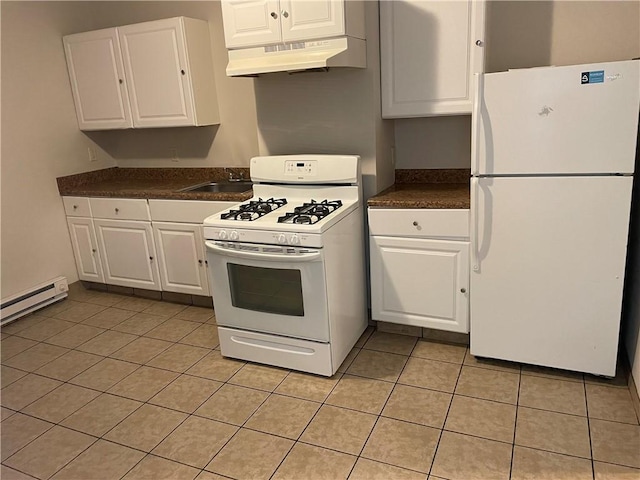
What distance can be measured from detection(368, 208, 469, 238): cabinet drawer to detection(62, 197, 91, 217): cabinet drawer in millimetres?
2350

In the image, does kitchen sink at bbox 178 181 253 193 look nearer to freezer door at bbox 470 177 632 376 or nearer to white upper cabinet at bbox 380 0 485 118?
white upper cabinet at bbox 380 0 485 118

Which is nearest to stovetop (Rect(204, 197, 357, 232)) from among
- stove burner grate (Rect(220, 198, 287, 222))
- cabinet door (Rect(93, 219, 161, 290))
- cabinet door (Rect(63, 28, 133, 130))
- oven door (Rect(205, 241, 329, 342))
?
stove burner grate (Rect(220, 198, 287, 222))

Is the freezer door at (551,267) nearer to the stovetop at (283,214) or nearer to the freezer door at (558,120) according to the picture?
the freezer door at (558,120)

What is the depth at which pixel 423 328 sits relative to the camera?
3002mm

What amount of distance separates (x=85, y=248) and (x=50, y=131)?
946 millimetres

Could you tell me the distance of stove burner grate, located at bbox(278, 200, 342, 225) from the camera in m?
2.56

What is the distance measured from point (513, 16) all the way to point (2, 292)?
3.87m

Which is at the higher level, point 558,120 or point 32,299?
point 558,120

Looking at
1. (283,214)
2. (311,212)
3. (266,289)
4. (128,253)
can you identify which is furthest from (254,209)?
(128,253)

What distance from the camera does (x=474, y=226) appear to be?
8.14 ft

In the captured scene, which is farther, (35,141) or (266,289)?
(35,141)

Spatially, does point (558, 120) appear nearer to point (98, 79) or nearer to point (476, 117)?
point (476, 117)

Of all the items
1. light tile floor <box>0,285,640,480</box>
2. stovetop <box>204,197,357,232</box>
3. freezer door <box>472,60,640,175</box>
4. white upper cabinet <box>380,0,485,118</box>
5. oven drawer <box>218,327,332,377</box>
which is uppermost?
white upper cabinet <box>380,0,485,118</box>

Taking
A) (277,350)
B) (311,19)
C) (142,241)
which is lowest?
(277,350)
